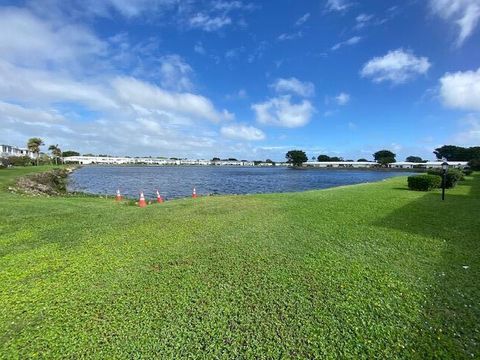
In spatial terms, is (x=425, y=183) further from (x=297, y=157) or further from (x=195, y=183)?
(x=297, y=157)

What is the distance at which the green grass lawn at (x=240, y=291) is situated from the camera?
3418mm

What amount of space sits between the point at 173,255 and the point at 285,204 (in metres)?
6.89

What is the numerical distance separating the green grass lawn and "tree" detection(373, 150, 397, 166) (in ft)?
514

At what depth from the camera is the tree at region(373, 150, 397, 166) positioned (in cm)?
14862

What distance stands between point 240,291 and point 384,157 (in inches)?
6540

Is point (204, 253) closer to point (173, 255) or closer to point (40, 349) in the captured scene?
point (173, 255)

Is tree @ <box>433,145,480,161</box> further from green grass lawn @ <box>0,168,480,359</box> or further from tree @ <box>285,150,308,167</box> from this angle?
green grass lawn @ <box>0,168,480,359</box>

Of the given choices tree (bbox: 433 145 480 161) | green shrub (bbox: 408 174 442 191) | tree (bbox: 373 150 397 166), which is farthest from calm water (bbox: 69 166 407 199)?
tree (bbox: 373 150 397 166)

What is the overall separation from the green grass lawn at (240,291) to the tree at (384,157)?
157 meters

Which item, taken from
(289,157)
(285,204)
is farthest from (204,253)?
(289,157)

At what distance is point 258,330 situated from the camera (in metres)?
3.64

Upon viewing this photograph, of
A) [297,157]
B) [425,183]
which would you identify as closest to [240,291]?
[425,183]

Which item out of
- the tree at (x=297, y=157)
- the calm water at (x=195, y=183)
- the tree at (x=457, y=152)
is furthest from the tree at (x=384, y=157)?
the calm water at (x=195, y=183)

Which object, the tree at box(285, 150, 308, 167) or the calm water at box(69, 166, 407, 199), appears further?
the tree at box(285, 150, 308, 167)
